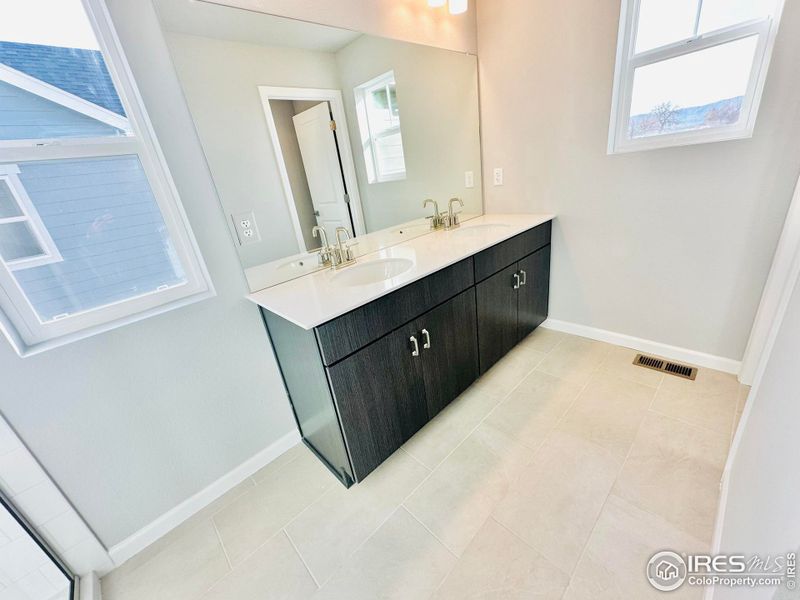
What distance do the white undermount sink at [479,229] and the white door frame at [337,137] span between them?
694 mm

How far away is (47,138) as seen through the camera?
1.02 m

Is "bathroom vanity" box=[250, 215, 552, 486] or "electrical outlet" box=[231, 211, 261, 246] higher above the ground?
"electrical outlet" box=[231, 211, 261, 246]

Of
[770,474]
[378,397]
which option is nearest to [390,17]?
[378,397]

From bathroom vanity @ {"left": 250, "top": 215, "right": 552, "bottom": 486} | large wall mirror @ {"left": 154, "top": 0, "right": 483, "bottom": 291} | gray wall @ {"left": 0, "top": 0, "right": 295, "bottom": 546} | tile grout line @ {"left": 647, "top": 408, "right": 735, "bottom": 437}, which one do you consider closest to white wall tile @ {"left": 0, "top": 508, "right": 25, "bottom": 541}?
gray wall @ {"left": 0, "top": 0, "right": 295, "bottom": 546}

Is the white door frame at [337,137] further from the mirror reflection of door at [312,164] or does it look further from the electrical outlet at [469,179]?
the electrical outlet at [469,179]

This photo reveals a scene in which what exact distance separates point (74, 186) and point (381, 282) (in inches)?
43.0

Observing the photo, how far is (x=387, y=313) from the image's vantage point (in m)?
1.35

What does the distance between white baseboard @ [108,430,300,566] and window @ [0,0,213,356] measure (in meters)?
0.86

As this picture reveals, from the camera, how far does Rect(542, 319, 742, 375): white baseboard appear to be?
189 cm

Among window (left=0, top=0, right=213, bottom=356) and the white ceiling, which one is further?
the white ceiling

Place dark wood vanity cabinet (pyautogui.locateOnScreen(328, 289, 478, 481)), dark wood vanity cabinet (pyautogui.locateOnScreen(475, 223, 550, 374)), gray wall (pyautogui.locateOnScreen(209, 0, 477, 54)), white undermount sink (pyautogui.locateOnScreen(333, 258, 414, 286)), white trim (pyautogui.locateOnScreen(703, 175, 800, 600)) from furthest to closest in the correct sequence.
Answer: dark wood vanity cabinet (pyautogui.locateOnScreen(475, 223, 550, 374)) < white undermount sink (pyautogui.locateOnScreen(333, 258, 414, 286)) < gray wall (pyautogui.locateOnScreen(209, 0, 477, 54)) < dark wood vanity cabinet (pyautogui.locateOnScreen(328, 289, 478, 481)) < white trim (pyautogui.locateOnScreen(703, 175, 800, 600))

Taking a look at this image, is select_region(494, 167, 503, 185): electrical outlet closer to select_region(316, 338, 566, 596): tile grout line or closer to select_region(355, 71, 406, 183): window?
select_region(355, 71, 406, 183): window

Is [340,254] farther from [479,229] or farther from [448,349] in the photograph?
[479,229]

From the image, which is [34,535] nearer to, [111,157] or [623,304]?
[111,157]
